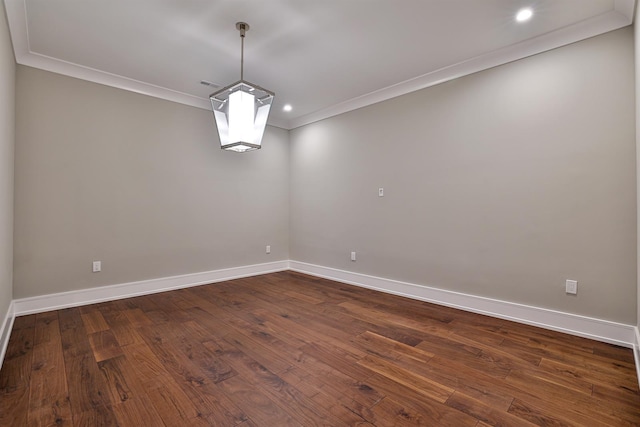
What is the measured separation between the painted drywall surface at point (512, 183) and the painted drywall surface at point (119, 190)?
193cm

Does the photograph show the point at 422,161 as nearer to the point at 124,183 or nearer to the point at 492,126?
the point at 492,126

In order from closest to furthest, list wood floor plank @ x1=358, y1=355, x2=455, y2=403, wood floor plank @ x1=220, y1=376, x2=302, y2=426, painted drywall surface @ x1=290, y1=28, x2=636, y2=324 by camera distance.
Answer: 1. wood floor plank @ x1=220, y1=376, x2=302, y2=426
2. wood floor plank @ x1=358, y1=355, x2=455, y2=403
3. painted drywall surface @ x1=290, y1=28, x2=636, y2=324

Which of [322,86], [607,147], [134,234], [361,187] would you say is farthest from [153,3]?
[607,147]

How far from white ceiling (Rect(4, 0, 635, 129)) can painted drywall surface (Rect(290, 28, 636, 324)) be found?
226 millimetres

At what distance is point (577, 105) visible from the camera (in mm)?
2521

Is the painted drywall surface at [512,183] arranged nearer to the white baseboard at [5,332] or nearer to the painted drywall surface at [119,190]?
the painted drywall surface at [119,190]

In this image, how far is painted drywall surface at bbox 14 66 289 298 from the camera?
2.99 m

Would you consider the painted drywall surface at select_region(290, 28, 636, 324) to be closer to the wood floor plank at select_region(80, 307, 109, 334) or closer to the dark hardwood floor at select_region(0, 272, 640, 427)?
the dark hardwood floor at select_region(0, 272, 640, 427)

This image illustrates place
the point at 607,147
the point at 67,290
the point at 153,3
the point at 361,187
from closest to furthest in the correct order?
the point at 153,3 < the point at 607,147 < the point at 67,290 < the point at 361,187

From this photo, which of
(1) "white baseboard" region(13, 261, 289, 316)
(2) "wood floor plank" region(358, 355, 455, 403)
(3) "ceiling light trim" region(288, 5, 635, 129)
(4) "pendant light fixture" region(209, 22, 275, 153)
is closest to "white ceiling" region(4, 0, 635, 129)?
(3) "ceiling light trim" region(288, 5, 635, 129)

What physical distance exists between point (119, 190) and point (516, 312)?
14.8 ft

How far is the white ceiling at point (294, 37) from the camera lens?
227 cm

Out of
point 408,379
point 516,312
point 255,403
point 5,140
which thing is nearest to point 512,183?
point 516,312

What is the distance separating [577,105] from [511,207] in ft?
3.27
